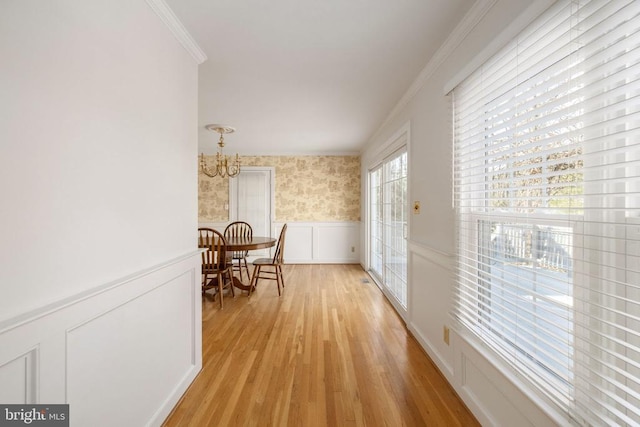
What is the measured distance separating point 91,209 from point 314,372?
1.77 m

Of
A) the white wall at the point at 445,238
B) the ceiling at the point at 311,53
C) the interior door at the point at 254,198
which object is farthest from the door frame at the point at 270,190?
the white wall at the point at 445,238

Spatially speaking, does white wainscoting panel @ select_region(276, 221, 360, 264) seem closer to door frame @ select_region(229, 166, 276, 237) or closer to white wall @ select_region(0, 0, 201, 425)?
door frame @ select_region(229, 166, 276, 237)

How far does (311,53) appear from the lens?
202 centimetres

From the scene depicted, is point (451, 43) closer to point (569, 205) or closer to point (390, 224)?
point (569, 205)

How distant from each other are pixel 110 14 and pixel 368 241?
4581 mm

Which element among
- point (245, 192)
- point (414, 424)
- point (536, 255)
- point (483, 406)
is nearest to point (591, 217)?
point (536, 255)

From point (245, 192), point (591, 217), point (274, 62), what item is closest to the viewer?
point (591, 217)

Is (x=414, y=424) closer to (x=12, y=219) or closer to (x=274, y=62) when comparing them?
(x=12, y=219)

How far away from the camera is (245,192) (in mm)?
5762

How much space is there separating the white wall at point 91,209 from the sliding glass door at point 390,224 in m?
2.30

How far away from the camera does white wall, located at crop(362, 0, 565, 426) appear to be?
132 cm

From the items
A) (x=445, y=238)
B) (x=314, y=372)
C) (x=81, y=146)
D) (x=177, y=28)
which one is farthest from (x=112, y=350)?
(x=445, y=238)

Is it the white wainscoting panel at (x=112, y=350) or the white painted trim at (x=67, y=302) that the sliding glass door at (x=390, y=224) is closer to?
the white wainscoting panel at (x=112, y=350)

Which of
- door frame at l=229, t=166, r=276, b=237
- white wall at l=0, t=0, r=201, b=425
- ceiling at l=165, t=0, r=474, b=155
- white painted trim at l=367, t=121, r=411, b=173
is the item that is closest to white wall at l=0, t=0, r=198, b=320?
Answer: white wall at l=0, t=0, r=201, b=425
